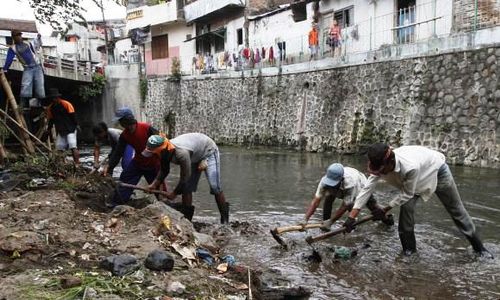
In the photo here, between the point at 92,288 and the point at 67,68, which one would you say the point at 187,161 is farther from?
the point at 67,68

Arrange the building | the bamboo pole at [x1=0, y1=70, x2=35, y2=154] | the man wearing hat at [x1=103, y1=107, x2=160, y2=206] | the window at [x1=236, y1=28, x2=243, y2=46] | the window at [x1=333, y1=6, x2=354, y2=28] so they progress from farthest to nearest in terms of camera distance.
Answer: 1. the building
2. the window at [x1=236, y1=28, x2=243, y2=46]
3. the window at [x1=333, y1=6, x2=354, y2=28]
4. the bamboo pole at [x1=0, y1=70, x2=35, y2=154]
5. the man wearing hat at [x1=103, y1=107, x2=160, y2=206]

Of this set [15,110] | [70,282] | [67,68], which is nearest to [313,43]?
[15,110]

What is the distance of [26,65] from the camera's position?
29.4 feet

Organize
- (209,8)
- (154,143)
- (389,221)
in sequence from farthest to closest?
(209,8)
(389,221)
(154,143)

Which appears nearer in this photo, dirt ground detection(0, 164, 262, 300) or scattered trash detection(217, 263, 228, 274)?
dirt ground detection(0, 164, 262, 300)

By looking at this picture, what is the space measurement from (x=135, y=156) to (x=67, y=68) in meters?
21.1

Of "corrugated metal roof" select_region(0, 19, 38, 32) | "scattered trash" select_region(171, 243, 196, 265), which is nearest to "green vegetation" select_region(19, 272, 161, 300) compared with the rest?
"scattered trash" select_region(171, 243, 196, 265)

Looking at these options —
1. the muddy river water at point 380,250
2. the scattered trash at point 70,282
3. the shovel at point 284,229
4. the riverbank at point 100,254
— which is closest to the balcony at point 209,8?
the muddy river water at point 380,250

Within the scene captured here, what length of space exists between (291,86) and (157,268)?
15.9 meters

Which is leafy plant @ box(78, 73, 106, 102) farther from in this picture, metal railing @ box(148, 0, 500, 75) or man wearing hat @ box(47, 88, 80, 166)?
man wearing hat @ box(47, 88, 80, 166)

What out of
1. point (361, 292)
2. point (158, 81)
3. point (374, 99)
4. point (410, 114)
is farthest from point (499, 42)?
point (158, 81)

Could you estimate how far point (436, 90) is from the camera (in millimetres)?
13023

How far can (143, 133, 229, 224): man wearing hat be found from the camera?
6.11 metres

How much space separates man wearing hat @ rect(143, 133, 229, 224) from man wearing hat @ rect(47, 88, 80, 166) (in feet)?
9.06
